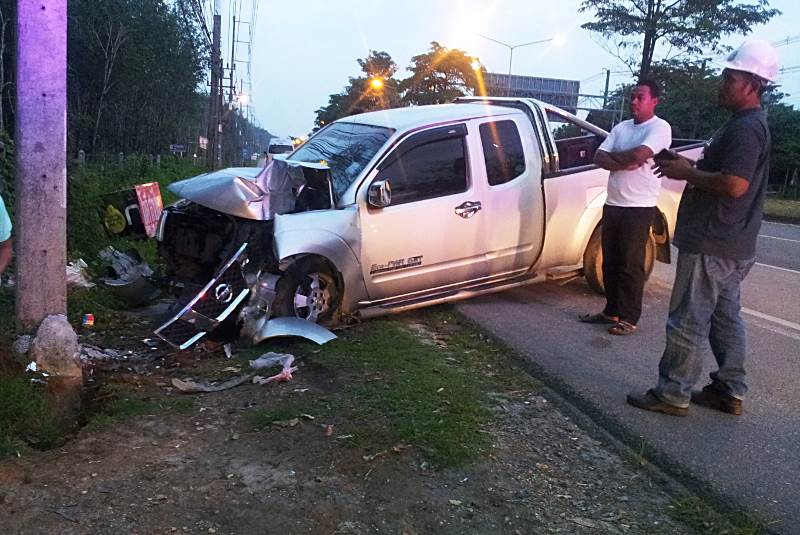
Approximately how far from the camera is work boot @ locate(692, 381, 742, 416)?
4047mm

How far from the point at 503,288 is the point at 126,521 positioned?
4.40 meters

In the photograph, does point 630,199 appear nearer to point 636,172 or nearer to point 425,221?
point 636,172

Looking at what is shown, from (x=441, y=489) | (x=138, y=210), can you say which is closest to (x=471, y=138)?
(x=441, y=489)

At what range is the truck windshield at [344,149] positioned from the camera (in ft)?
19.0

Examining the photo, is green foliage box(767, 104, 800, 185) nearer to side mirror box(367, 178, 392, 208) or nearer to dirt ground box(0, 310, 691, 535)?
side mirror box(367, 178, 392, 208)

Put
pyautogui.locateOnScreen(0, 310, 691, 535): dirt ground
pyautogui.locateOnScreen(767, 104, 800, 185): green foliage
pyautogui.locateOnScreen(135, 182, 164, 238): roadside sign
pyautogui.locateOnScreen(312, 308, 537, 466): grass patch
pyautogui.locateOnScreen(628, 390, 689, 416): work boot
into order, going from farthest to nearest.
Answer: pyautogui.locateOnScreen(767, 104, 800, 185): green foliage → pyautogui.locateOnScreen(135, 182, 164, 238): roadside sign → pyautogui.locateOnScreen(628, 390, 689, 416): work boot → pyautogui.locateOnScreen(312, 308, 537, 466): grass patch → pyautogui.locateOnScreen(0, 310, 691, 535): dirt ground

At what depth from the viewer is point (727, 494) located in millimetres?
3152

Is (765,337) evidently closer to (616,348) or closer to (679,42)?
(616,348)

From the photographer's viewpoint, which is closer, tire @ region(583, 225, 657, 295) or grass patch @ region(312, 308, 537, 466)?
grass patch @ region(312, 308, 537, 466)

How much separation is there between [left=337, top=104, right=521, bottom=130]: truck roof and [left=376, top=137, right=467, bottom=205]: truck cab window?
22cm

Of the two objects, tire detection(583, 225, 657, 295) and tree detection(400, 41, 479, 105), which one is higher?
tree detection(400, 41, 479, 105)

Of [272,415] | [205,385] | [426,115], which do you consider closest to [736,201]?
[272,415]

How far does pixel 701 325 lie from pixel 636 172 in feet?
6.93

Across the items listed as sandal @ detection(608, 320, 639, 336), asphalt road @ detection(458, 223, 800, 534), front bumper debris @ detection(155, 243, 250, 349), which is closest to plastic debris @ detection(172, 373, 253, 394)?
front bumper debris @ detection(155, 243, 250, 349)
